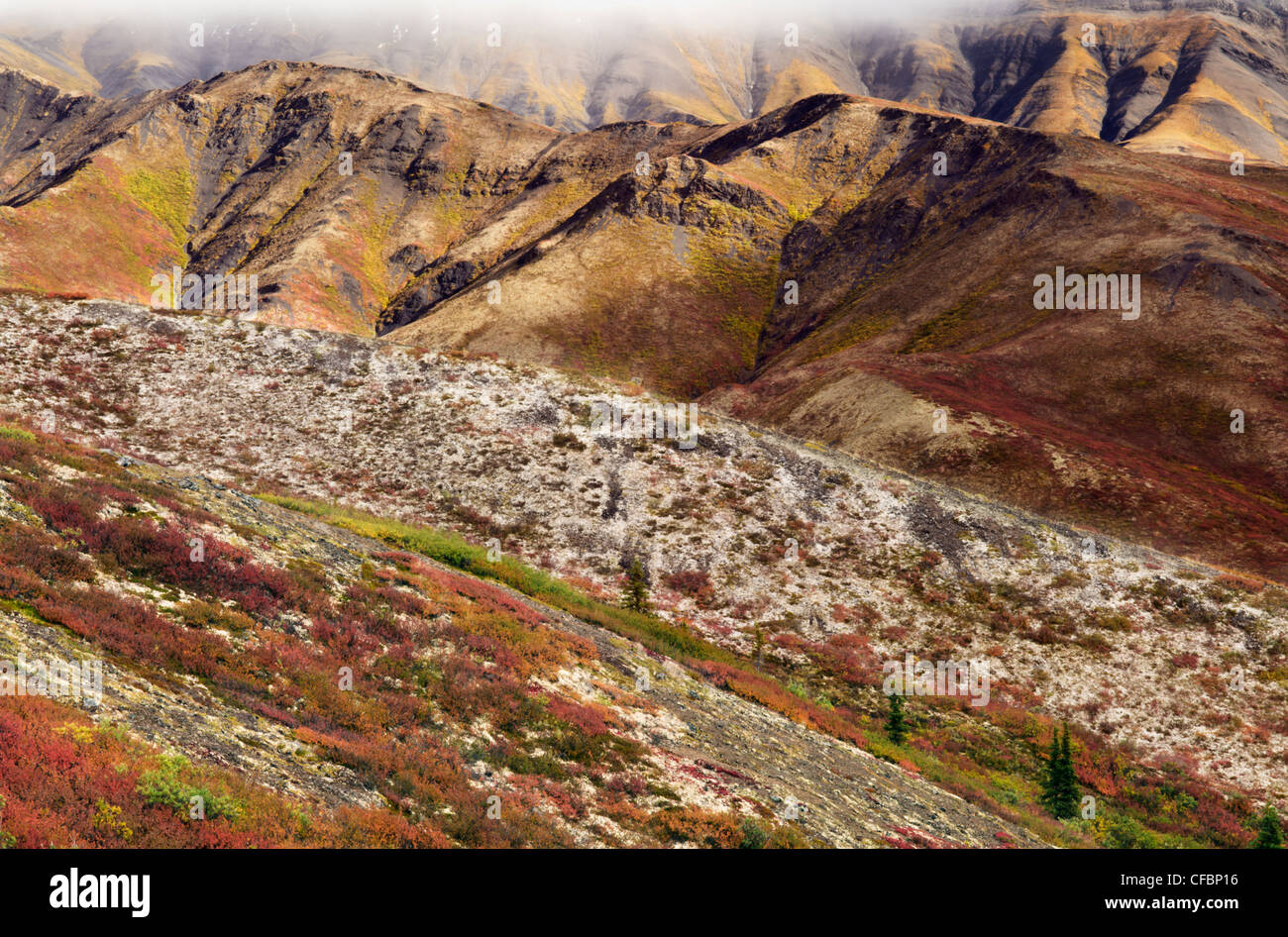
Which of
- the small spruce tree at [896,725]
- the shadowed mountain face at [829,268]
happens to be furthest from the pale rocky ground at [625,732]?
the shadowed mountain face at [829,268]

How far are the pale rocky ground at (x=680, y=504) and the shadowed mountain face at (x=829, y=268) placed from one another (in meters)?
18.9

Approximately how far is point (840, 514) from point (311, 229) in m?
162

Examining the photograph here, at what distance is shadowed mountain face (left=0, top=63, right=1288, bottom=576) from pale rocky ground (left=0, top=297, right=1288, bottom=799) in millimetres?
18933

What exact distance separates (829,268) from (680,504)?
108180 mm

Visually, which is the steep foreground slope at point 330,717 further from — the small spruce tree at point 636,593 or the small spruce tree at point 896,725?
the small spruce tree at point 636,593

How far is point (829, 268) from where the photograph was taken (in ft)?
433

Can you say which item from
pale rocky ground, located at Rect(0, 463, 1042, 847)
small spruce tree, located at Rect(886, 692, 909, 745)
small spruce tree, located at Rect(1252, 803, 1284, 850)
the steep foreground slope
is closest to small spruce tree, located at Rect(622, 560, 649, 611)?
pale rocky ground, located at Rect(0, 463, 1042, 847)

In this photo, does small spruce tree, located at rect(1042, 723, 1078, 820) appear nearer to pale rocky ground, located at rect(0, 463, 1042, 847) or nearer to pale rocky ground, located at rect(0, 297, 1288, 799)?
pale rocky ground, located at rect(0, 463, 1042, 847)

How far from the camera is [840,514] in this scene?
3738 cm

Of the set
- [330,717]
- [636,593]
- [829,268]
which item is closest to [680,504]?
[636,593]

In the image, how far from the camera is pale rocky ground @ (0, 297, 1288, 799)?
2719 cm

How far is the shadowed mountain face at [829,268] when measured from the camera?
60531mm
